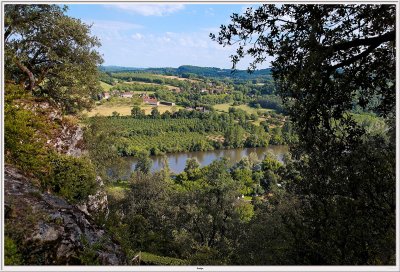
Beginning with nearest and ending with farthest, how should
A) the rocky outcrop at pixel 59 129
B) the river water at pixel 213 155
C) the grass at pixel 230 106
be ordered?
1. the rocky outcrop at pixel 59 129
2. the river water at pixel 213 155
3. the grass at pixel 230 106

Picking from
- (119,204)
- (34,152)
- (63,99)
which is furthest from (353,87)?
(119,204)

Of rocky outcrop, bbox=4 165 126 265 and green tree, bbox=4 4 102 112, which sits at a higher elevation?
green tree, bbox=4 4 102 112

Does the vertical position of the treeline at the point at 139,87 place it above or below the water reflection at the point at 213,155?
above

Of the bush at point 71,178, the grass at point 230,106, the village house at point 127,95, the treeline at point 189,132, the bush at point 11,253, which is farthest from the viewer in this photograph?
the village house at point 127,95

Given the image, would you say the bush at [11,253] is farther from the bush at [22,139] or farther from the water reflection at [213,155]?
the water reflection at [213,155]

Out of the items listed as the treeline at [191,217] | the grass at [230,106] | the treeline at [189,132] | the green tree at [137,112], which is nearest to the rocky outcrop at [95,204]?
the treeline at [191,217]

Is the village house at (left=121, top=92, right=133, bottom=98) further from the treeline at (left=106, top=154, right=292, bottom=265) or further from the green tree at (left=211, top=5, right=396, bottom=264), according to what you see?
the green tree at (left=211, top=5, right=396, bottom=264)

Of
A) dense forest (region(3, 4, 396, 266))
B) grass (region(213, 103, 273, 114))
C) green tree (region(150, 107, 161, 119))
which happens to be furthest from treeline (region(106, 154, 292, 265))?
green tree (region(150, 107, 161, 119))
